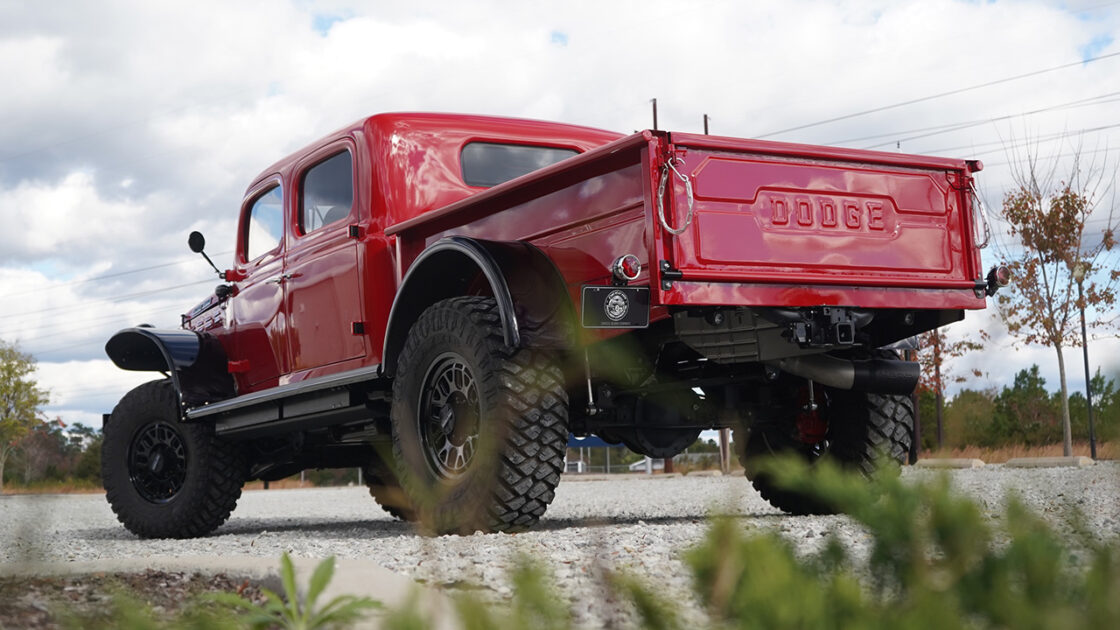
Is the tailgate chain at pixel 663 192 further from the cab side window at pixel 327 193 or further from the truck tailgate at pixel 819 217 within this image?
the cab side window at pixel 327 193

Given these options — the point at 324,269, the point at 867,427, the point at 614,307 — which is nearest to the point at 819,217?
the point at 614,307

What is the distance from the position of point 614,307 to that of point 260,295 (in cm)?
389

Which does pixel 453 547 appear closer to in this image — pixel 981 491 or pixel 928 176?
pixel 928 176

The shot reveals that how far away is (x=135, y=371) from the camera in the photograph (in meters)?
8.38

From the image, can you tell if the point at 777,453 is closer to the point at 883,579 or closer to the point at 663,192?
the point at 663,192

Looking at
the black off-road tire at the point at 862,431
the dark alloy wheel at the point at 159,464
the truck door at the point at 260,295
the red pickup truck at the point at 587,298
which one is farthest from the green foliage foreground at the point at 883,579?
the dark alloy wheel at the point at 159,464

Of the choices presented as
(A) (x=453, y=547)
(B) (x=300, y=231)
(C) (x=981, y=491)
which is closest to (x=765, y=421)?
(A) (x=453, y=547)

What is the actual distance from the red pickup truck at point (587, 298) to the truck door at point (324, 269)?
18mm

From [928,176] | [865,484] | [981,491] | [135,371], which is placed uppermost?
[928,176]

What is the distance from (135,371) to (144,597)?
548 centimetres

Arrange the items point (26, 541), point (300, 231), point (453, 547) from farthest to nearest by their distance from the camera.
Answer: point (300, 231), point (453, 547), point (26, 541)

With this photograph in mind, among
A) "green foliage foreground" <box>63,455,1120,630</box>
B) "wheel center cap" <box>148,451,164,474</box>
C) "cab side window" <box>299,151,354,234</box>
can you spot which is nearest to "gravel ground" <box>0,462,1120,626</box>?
"green foliage foreground" <box>63,455,1120,630</box>

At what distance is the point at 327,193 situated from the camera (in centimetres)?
723

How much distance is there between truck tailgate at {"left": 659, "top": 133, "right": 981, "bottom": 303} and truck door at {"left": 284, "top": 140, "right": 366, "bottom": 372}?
2542mm
